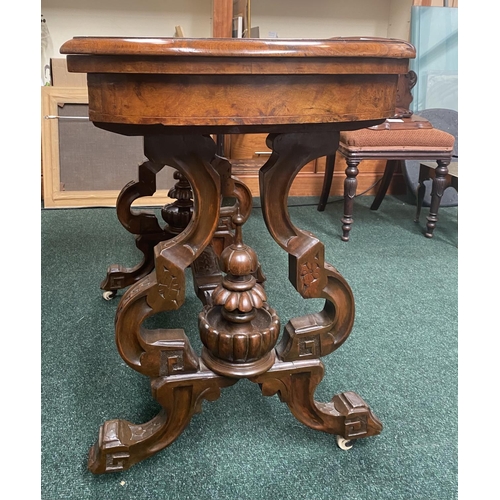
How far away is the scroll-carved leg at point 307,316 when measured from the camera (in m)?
0.84

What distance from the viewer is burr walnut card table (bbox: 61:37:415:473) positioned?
0.67m

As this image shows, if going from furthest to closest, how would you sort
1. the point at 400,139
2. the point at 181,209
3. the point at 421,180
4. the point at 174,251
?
the point at 421,180 → the point at 400,139 → the point at 181,209 → the point at 174,251

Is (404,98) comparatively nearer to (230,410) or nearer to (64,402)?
(230,410)

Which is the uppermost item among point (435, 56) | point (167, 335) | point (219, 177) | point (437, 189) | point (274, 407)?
point (435, 56)

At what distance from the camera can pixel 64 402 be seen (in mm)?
1105

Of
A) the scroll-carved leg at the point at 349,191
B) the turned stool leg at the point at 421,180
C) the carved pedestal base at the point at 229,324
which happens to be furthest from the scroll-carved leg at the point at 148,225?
the turned stool leg at the point at 421,180

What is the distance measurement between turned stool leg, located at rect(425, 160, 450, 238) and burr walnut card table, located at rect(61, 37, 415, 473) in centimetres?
151

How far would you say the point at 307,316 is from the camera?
97 cm

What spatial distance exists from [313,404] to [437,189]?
1604 millimetres

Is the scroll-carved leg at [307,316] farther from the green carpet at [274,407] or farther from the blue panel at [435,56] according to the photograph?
the blue panel at [435,56]

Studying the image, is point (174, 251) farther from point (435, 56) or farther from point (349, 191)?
point (435, 56)

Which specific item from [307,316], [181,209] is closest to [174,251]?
[307,316]

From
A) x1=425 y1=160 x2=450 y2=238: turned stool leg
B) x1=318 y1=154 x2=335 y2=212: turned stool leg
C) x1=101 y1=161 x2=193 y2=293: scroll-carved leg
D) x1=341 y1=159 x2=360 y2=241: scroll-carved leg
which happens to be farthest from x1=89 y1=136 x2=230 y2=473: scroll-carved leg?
x1=318 y1=154 x2=335 y2=212: turned stool leg

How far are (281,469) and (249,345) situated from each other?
26cm
